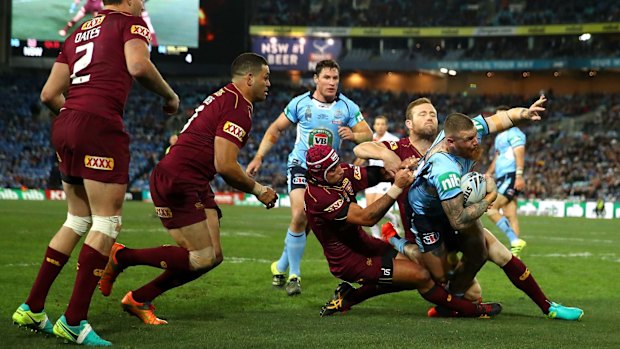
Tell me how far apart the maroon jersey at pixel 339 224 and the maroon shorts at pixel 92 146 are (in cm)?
197

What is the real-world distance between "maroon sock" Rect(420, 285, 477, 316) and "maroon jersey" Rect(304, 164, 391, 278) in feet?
1.93

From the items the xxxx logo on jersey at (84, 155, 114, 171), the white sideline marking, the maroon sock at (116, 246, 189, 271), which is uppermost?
the xxxx logo on jersey at (84, 155, 114, 171)

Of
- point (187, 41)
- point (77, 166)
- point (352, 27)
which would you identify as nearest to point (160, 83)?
point (77, 166)

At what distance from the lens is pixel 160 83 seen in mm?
6094

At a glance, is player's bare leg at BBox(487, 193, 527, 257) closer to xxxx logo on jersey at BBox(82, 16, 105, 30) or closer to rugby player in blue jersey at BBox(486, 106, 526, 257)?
rugby player in blue jersey at BBox(486, 106, 526, 257)

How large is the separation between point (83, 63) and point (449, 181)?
299cm

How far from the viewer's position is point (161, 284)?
23.9 feet

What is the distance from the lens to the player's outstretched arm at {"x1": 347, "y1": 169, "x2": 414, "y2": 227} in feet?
22.7

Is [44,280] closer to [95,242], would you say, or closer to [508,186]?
[95,242]

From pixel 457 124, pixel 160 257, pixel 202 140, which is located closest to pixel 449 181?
pixel 457 124

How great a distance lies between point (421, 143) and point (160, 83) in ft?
10.5

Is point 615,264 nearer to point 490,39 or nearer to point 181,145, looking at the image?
point 181,145

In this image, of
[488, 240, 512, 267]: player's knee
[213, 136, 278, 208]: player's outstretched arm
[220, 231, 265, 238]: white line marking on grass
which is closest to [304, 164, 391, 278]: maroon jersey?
[213, 136, 278, 208]: player's outstretched arm

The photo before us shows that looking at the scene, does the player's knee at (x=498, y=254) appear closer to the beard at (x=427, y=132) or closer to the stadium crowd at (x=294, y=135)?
the beard at (x=427, y=132)
